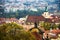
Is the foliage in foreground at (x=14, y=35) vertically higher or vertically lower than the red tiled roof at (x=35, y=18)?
higher

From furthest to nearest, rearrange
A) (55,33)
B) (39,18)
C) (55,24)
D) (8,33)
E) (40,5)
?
(40,5), (39,18), (55,24), (55,33), (8,33)

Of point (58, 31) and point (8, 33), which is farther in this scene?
point (58, 31)

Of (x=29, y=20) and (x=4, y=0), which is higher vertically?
(x=4, y=0)

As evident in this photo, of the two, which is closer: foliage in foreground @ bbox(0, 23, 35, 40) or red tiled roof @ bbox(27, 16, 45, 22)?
foliage in foreground @ bbox(0, 23, 35, 40)

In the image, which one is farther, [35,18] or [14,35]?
[35,18]

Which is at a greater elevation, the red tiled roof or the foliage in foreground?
the foliage in foreground

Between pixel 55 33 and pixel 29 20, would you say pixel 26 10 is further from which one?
pixel 55 33

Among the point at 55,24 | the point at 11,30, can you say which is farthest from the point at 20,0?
the point at 11,30

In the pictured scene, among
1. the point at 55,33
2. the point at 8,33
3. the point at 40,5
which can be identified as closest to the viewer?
the point at 8,33

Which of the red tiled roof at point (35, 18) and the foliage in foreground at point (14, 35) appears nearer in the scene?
the foliage in foreground at point (14, 35)

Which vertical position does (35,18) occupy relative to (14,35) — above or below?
below
